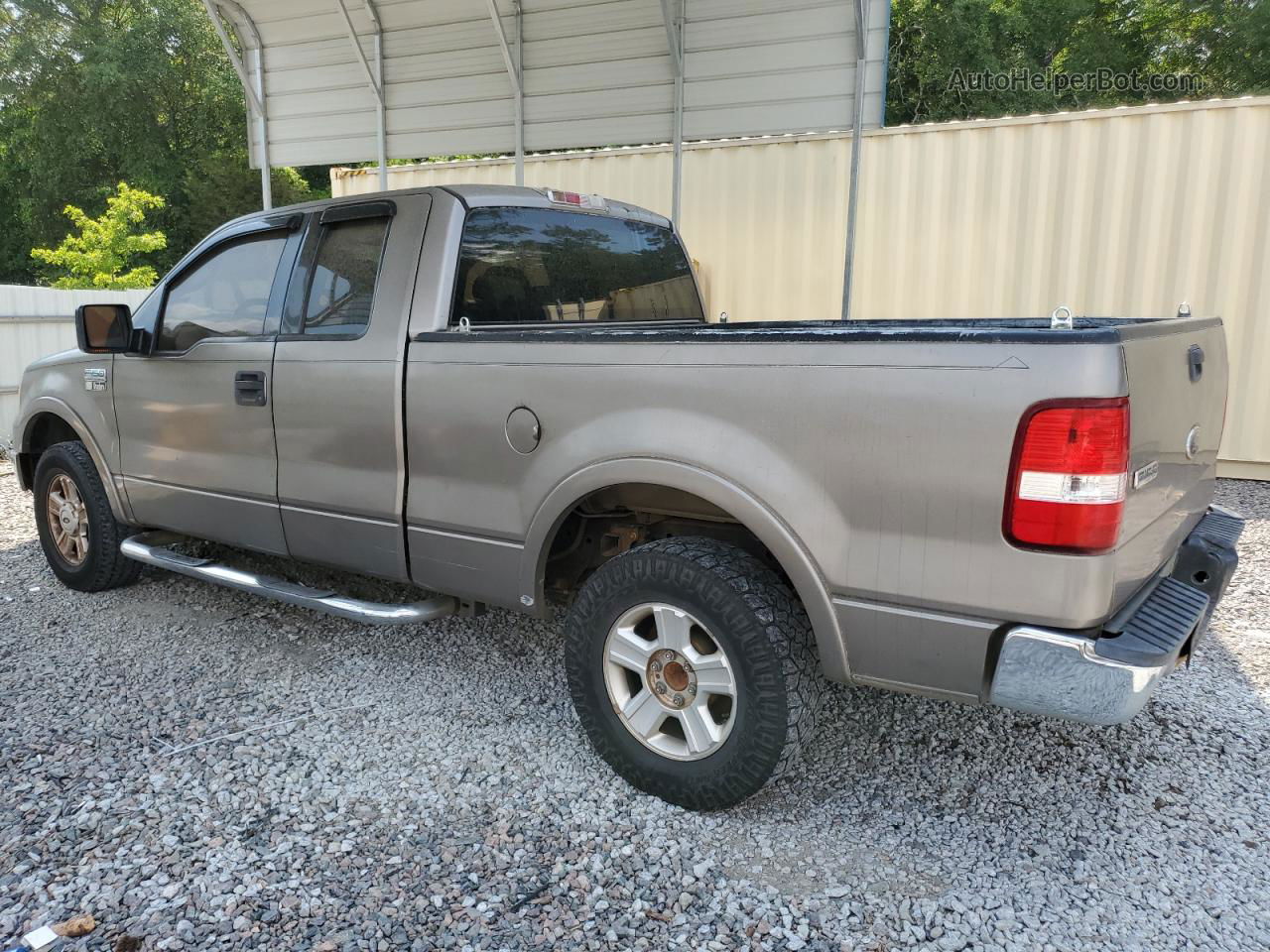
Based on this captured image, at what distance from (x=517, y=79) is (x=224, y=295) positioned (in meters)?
5.00

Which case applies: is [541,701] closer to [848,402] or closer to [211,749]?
[211,749]

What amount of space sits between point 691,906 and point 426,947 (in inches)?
26.6

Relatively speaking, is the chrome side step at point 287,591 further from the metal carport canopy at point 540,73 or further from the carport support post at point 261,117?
the carport support post at point 261,117

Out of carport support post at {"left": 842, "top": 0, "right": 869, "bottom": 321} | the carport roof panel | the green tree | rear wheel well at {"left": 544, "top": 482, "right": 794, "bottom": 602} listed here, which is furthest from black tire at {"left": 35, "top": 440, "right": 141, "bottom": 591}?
the green tree

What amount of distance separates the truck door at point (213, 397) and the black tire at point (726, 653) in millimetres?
1684

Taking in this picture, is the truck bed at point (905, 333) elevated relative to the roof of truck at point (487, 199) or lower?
lower

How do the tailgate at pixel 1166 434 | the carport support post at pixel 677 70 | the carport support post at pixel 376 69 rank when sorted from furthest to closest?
the carport support post at pixel 376 69, the carport support post at pixel 677 70, the tailgate at pixel 1166 434

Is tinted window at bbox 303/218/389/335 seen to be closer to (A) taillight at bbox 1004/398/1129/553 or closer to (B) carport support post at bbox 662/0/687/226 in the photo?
(A) taillight at bbox 1004/398/1129/553

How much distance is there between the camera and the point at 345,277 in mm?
3588

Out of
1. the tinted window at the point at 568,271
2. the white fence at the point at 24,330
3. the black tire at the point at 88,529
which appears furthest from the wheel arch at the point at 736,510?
the white fence at the point at 24,330

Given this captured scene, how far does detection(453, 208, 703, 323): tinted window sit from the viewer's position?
3.46 metres

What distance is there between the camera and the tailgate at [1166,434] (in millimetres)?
2207

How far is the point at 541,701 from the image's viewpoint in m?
3.62

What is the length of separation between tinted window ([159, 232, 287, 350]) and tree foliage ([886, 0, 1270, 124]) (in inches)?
965
